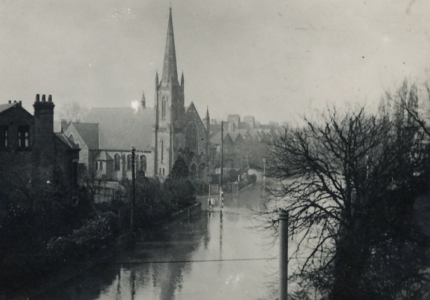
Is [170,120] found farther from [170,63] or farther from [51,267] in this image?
[51,267]

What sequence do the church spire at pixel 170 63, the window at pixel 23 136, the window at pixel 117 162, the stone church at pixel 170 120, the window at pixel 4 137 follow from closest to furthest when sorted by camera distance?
1. the window at pixel 4 137
2. the window at pixel 23 136
3. the church spire at pixel 170 63
4. the stone church at pixel 170 120
5. the window at pixel 117 162

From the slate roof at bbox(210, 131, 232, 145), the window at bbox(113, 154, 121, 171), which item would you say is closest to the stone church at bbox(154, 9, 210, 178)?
the window at bbox(113, 154, 121, 171)

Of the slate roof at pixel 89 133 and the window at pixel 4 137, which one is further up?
the slate roof at pixel 89 133

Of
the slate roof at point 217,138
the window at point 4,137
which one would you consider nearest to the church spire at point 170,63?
the window at point 4,137

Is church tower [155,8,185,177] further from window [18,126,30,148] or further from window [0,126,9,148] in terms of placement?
window [0,126,9,148]

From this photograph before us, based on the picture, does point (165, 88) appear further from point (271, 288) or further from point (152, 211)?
point (271, 288)

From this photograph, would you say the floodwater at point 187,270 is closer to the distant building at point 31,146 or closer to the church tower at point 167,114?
the distant building at point 31,146
